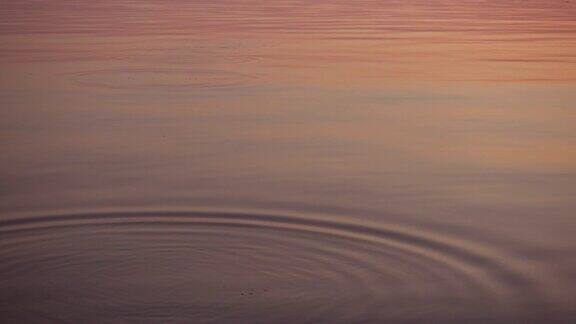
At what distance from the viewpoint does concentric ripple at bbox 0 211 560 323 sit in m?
3.82

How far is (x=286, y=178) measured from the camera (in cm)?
572

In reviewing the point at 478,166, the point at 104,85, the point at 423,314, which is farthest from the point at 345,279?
the point at 104,85

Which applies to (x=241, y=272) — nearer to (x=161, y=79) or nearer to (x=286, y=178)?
(x=286, y=178)

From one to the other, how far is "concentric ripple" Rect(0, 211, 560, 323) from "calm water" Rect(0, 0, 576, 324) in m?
0.01

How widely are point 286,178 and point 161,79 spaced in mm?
2666

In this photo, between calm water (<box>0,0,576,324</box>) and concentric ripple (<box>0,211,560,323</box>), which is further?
calm water (<box>0,0,576,324</box>)

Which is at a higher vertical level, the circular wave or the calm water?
the circular wave

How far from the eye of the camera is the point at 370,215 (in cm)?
501

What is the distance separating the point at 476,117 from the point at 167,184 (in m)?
2.30

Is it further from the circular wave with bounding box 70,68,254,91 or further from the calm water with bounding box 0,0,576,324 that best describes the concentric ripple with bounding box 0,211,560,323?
the circular wave with bounding box 70,68,254,91

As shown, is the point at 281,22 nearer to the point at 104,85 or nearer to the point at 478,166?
the point at 104,85

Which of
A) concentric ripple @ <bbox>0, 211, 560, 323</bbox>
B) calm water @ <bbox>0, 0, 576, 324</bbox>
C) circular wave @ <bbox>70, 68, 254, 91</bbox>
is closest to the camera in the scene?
concentric ripple @ <bbox>0, 211, 560, 323</bbox>

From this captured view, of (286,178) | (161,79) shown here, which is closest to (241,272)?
(286,178)

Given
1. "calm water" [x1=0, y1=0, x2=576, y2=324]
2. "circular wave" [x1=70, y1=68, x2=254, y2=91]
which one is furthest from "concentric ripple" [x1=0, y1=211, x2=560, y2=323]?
"circular wave" [x1=70, y1=68, x2=254, y2=91]
